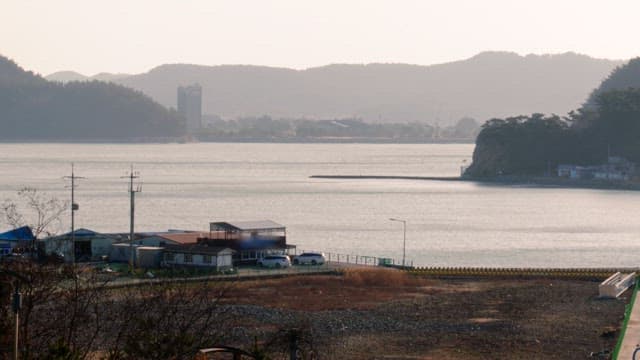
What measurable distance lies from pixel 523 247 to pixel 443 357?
17223 mm

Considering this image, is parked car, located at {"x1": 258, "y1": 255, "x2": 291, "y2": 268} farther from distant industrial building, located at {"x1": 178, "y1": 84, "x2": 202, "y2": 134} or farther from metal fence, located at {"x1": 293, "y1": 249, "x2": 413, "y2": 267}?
distant industrial building, located at {"x1": 178, "y1": 84, "x2": 202, "y2": 134}

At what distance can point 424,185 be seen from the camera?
60438mm

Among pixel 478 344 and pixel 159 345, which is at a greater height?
pixel 159 345

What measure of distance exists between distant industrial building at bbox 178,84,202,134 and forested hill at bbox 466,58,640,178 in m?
87.0

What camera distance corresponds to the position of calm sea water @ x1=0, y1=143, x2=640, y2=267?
3027cm

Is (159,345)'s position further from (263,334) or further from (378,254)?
(378,254)

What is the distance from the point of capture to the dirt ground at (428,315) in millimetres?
15062

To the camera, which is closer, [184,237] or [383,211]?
[184,237]

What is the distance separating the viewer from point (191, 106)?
151 m

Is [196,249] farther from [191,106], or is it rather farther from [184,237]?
[191,106]

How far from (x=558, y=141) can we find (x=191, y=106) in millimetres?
92297

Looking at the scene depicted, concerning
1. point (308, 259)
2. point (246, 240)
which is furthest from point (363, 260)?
point (246, 240)

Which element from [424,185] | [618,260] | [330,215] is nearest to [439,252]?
[618,260]

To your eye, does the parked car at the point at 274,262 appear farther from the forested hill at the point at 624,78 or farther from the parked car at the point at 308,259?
the forested hill at the point at 624,78
